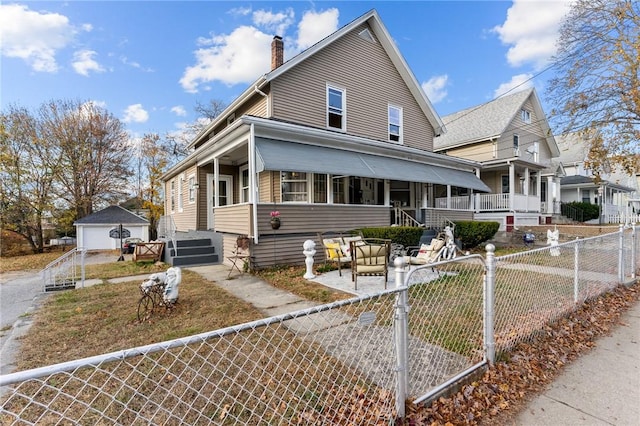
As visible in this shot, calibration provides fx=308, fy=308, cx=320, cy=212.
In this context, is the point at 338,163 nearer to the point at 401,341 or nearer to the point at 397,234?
the point at 397,234

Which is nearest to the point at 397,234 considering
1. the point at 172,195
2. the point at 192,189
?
the point at 192,189

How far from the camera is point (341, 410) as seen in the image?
254 centimetres

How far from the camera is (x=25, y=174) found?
19094 mm

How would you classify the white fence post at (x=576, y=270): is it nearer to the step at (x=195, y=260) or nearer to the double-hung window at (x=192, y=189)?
the step at (x=195, y=260)

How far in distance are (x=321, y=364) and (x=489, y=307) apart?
1.84 metres

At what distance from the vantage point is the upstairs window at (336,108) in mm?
12328

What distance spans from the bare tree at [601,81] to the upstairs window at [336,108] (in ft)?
33.0

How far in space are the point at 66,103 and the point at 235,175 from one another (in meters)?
16.6

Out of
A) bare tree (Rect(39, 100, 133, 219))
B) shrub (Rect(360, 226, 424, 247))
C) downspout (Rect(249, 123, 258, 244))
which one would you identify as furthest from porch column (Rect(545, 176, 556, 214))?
bare tree (Rect(39, 100, 133, 219))


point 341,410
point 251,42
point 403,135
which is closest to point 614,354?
point 341,410

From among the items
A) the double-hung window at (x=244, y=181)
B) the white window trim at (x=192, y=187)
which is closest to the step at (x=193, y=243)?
the double-hung window at (x=244, y=181)

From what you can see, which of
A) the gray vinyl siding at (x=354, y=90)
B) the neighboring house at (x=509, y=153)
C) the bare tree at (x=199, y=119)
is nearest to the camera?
the gray vinyl siding at (x=354, y=90)

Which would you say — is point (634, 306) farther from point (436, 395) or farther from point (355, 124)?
point (355, 124)

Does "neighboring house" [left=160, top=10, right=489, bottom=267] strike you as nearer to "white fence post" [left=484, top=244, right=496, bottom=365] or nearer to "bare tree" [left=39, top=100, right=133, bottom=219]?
"white fence post" [left=484, top=244, right=496, bottom=365]
